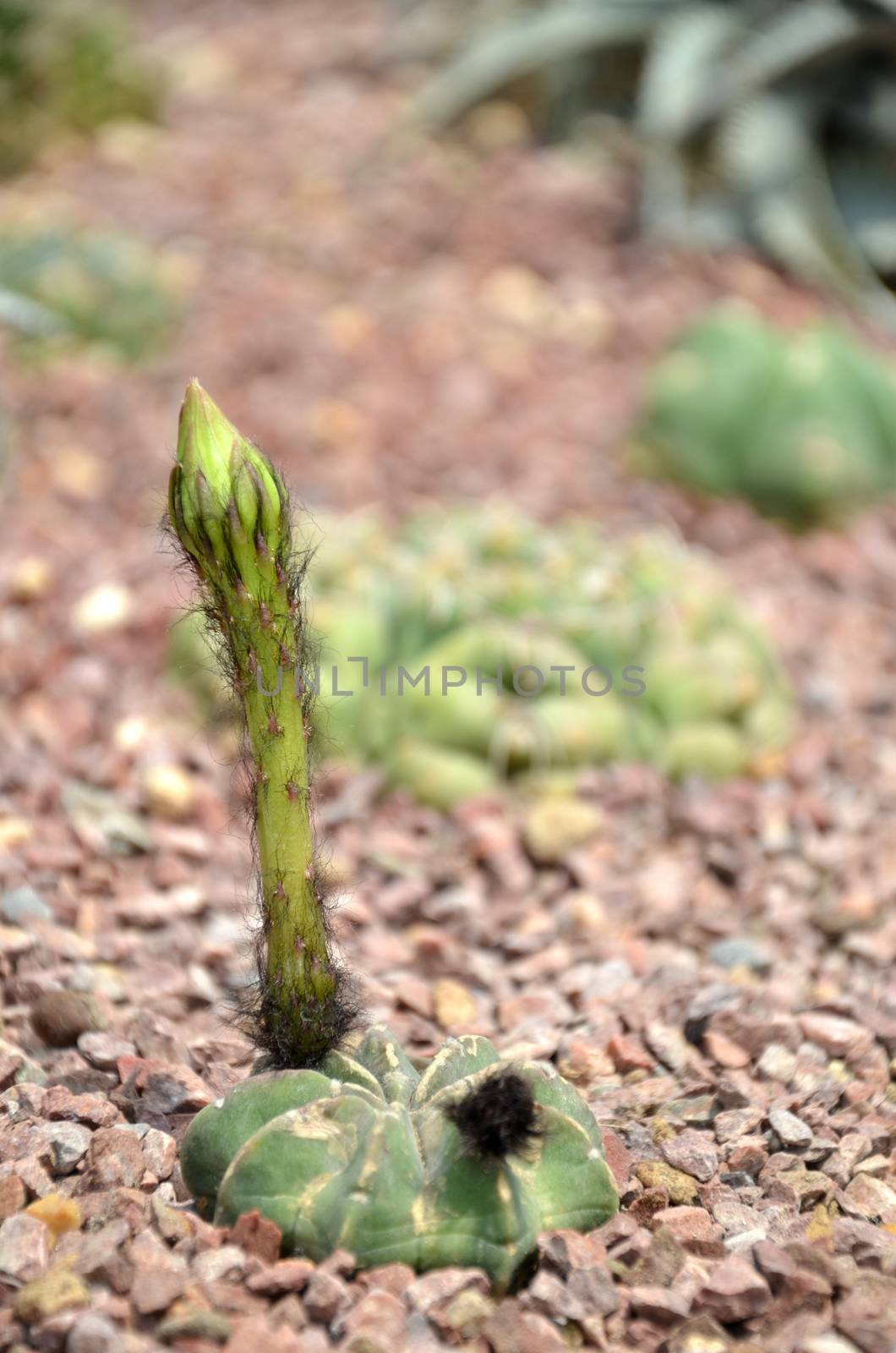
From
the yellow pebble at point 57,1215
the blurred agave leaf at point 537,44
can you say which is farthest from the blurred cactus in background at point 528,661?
the blurred agave leaf at point 537,44

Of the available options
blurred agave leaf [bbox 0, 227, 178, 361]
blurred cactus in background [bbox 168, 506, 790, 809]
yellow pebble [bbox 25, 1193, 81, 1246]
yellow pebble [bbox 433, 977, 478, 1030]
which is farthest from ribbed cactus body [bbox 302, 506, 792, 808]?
blurred agave leaf [bbox 0, 227, 178, 361]

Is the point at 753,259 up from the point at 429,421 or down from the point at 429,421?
up

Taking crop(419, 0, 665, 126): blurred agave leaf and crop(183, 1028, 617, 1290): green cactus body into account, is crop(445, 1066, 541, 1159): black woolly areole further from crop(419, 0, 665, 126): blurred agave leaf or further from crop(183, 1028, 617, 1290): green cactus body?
crop(419, 0, 665, 126): blurred agave leaf

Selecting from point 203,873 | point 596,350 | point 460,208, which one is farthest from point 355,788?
point 460,208

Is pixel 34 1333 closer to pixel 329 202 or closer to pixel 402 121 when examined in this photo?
pixel 329 202

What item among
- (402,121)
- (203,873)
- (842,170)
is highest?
(402,121)

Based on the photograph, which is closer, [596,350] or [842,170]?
[596,350]
